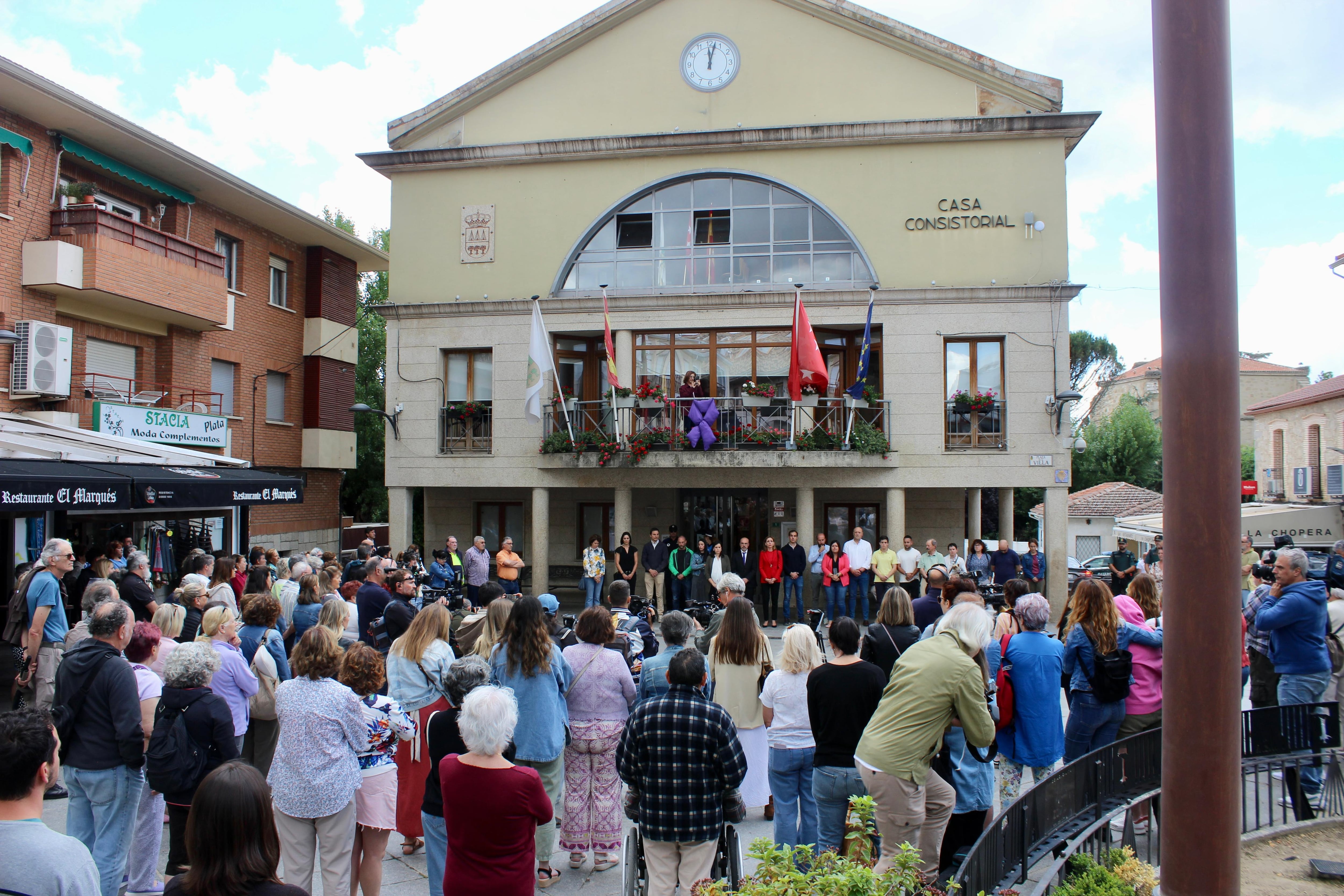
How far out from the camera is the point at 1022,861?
4.52 m

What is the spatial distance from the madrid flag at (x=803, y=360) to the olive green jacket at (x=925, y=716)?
11.1 metres

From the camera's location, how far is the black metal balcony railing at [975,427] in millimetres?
16578

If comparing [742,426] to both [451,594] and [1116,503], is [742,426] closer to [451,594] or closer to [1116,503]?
[451,594]

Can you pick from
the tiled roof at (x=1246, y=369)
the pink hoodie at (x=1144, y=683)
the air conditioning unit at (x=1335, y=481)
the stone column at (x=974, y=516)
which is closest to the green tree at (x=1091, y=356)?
the tiled roof at (x=1246, y=369)

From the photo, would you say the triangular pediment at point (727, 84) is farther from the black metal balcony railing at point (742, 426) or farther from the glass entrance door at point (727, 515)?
the glass entrance door at point (727, 515)

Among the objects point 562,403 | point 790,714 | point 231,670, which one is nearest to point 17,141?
point 562,403

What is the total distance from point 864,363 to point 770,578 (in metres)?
4.37

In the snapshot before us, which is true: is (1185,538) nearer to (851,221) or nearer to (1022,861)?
(1022,861)

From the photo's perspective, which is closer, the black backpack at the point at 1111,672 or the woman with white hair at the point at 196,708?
the woman with white hair at the point at 196,708

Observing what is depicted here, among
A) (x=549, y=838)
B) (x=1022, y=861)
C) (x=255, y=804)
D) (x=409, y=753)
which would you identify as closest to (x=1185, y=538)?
(x=1022, y=861)

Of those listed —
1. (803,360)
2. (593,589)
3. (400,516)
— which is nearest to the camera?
(803,360)

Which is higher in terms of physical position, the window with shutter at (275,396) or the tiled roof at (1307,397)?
the tiled roof at (1307,397)

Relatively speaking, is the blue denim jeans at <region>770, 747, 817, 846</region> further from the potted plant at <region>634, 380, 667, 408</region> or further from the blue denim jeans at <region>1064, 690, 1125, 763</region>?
the potted plant at <region>634, 380, 667, 408</region>

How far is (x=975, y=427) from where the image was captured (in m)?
16.7
